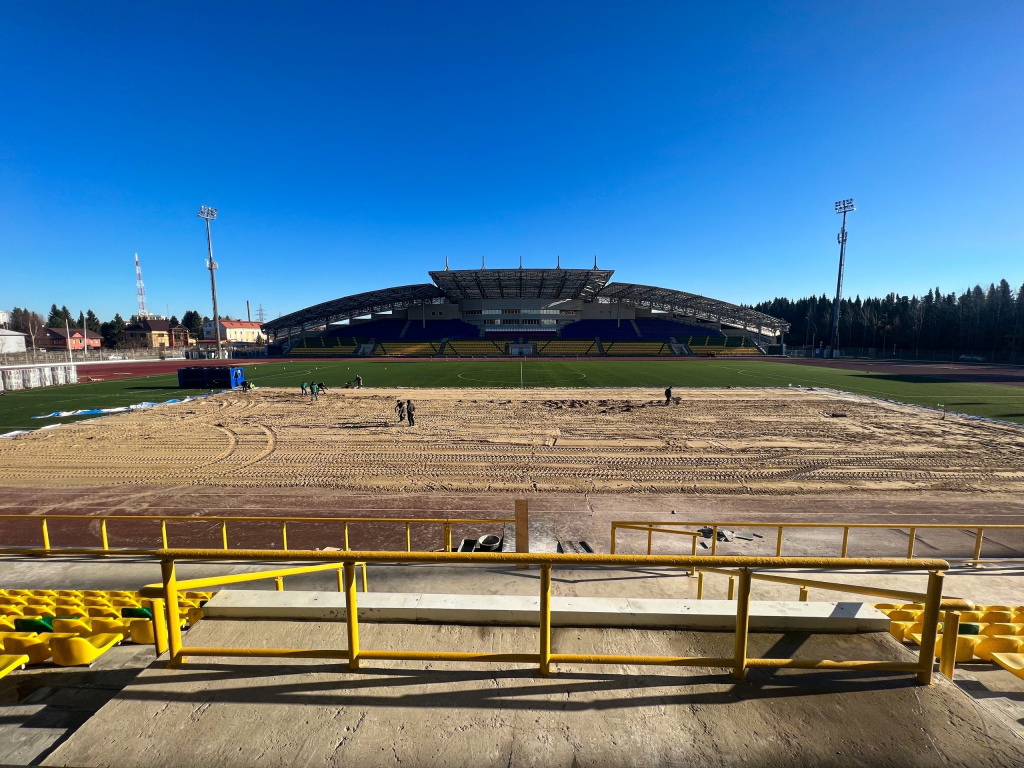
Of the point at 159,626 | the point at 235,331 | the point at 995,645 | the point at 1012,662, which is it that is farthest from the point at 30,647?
the point at 235,331

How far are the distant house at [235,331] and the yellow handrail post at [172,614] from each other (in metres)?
161

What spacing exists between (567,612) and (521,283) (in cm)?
8693

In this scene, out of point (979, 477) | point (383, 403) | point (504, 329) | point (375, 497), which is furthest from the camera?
point (504, 329)

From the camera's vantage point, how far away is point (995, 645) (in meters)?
4.27

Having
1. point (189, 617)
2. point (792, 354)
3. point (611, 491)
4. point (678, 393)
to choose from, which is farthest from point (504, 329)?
point (189, 617)

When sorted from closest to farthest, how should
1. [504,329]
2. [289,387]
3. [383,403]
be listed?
[383,403]
[289,387]
[504,329]

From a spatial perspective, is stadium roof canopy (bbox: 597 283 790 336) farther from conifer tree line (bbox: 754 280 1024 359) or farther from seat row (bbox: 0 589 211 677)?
seat row (bbox: 0 589 211 677)

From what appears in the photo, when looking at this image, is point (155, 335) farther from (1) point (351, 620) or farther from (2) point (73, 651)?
(1) point (351, 620)

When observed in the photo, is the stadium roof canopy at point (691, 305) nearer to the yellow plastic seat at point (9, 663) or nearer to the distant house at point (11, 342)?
the yellow plastic seat at point (9, 663)

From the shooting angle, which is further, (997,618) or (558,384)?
(558,384)

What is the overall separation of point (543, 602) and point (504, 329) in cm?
9845

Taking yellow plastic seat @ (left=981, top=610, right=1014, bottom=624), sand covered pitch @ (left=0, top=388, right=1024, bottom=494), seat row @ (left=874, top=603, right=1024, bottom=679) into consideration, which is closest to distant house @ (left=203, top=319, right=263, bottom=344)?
sand covered pitch @ (left=0, top=388, right=1024, bottom=494)

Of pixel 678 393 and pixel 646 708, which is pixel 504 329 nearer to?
pixel 678 393

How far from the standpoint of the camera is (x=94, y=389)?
119ft
